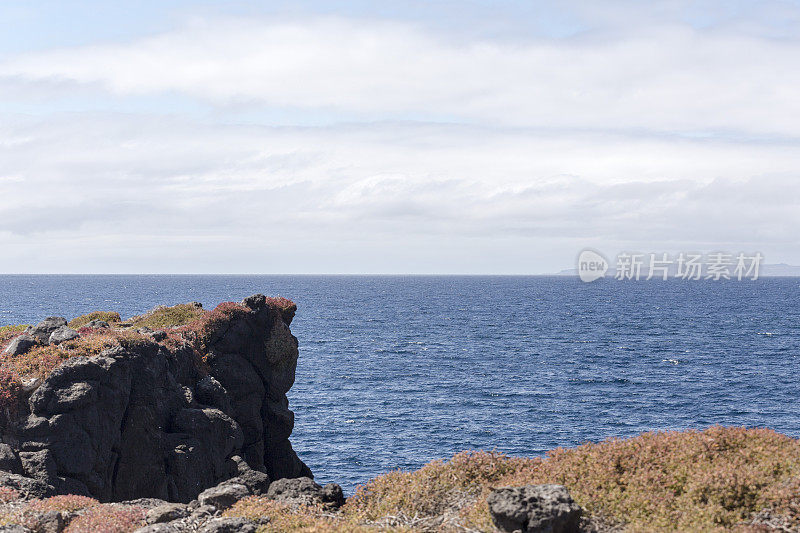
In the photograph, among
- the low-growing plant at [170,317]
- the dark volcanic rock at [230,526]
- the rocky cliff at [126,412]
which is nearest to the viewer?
the dark volcanic rock at [230,526]

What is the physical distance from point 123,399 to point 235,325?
12013mm

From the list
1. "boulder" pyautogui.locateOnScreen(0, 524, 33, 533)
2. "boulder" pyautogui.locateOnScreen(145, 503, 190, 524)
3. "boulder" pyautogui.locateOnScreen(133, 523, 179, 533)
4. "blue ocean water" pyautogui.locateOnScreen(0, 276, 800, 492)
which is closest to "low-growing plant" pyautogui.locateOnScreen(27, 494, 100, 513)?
"boulder" pyautogui.locateOnScreen(0, 524, 33, 533)

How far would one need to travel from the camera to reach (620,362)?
295 feet

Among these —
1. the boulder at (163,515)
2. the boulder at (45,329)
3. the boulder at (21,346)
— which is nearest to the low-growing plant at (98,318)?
the boulder at (45,329)

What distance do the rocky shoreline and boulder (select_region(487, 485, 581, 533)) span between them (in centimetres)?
3

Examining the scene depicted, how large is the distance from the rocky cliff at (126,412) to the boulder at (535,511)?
920cm

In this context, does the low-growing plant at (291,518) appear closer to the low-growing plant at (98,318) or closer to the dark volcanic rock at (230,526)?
the dark volcanic rock at (230,526)

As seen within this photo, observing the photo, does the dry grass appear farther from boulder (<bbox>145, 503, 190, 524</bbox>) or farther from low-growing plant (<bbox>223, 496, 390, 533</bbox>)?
low-growing plant (<bbox>223, 496, 390, 533</bbox>)

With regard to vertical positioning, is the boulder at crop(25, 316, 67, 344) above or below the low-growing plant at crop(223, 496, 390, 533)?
above

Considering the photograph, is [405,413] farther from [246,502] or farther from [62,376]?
[246,502]

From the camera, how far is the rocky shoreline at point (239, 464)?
12.9 metres

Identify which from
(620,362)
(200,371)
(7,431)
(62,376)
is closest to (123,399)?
(62,376)

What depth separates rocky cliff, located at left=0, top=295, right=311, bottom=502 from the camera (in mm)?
22391

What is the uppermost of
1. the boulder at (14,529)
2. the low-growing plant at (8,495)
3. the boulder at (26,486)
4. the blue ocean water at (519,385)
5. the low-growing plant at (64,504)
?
the boulder at (14,529)
